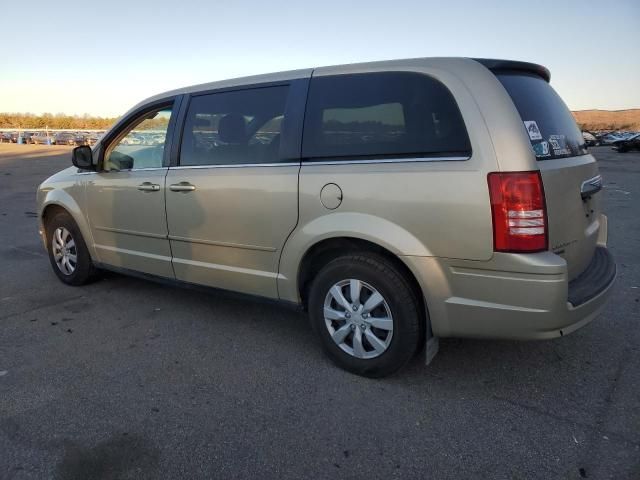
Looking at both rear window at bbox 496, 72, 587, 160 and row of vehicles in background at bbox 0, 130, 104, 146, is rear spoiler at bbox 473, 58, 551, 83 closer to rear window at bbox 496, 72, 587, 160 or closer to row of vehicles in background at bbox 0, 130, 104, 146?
rear window at bbox 496, 72, 587, 160

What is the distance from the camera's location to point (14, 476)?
2.25m

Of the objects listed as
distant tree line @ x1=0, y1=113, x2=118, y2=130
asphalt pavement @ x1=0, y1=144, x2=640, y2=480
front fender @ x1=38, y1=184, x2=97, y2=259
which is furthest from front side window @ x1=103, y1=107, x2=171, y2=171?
distant tree line @ x1=0, y1=113, x2=118, y2=130

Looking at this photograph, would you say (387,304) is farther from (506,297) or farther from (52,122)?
(52,122)

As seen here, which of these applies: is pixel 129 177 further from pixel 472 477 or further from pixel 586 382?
pixel 586 382

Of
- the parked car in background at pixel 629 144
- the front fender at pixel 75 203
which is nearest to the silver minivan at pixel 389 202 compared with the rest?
the front fender at pixel 75 203

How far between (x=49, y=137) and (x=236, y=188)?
1670 inches

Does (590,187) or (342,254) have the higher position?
(590,187)

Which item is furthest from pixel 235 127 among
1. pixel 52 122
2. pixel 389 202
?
pixel 52 122

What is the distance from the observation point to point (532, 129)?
9.03 ft

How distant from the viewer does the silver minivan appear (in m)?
2.59

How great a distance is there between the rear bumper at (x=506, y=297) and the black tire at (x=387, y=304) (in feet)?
0.40

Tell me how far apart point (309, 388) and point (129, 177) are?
94.9 inches

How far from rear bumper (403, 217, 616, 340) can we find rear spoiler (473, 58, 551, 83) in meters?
1.10

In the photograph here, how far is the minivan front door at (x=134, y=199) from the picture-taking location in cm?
404
